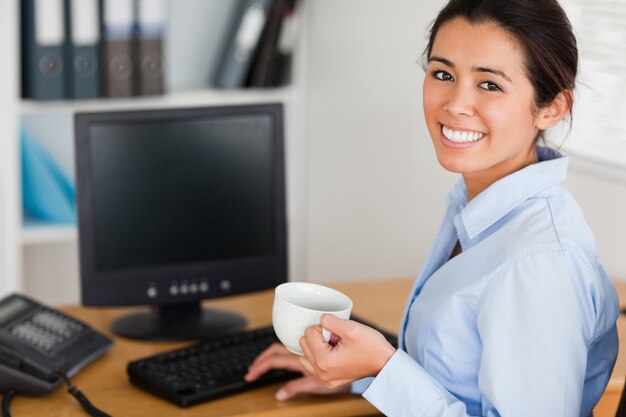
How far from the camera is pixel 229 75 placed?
3139 millimetres

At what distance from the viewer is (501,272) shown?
1376 mm

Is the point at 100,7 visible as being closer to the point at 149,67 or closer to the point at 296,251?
the point at 149,67

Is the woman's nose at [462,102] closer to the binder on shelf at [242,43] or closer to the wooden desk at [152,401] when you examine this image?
the wooden desk at [152,401]

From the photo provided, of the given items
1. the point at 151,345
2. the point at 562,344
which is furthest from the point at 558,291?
the point at 151,345

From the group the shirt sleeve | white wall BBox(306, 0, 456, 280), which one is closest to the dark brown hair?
the shirt sleeve

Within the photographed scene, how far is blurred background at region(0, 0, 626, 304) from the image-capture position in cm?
226

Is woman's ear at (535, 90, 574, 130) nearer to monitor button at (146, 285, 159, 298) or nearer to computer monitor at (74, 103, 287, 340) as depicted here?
computer monitor at (74, 103, 287, 340)

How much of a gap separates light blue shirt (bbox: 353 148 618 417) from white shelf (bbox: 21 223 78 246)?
1.58m

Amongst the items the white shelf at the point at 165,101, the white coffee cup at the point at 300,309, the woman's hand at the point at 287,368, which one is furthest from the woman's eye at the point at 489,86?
the white shelf at the point at 165,101

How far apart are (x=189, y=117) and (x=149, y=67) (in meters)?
0.99

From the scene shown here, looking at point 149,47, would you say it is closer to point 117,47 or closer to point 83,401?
point 117,47

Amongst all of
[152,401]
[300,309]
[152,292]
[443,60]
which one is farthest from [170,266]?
[443,60]

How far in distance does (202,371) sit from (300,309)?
16.0 inches

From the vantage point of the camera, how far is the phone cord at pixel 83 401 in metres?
1.61
